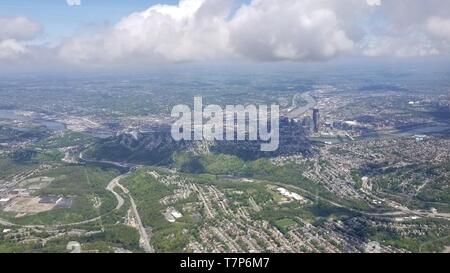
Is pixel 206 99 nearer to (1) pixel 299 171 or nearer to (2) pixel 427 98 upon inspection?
(2) pixel 427 98

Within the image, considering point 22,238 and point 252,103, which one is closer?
point 22,238

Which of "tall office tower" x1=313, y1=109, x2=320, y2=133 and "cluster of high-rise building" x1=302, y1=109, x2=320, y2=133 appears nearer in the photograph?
"cluster of high-rise building" x1=302, y1=109, x2=320, y2=133

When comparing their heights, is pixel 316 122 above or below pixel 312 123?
above

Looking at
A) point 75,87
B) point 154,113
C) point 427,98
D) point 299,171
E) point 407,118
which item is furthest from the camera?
point 75,87

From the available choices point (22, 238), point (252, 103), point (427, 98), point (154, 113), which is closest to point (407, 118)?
point (427, 98)

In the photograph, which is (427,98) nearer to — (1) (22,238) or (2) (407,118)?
(2) (407,118)

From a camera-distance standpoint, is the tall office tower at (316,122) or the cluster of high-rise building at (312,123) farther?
the tall office tower at (316,122)

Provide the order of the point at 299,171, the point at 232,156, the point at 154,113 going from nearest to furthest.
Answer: the point at 299,171 → the point at 232,156 → the point at 154,113

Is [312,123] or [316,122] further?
[312,123]

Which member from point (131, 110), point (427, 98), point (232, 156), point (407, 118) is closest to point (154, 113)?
point (131, 110)
